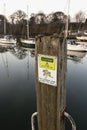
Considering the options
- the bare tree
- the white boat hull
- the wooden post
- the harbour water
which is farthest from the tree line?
the wooden post

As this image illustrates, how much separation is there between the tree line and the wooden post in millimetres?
41975

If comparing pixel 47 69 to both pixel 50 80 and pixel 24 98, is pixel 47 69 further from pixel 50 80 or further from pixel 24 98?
pixel 24 98

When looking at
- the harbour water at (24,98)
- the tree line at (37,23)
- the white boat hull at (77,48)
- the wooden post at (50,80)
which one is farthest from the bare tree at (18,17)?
the wooden post at (50,80)

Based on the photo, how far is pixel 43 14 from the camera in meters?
57.8

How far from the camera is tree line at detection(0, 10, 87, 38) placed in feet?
155

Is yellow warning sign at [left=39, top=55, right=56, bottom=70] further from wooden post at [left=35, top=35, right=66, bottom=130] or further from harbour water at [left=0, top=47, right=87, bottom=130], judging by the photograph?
harbour water at [left=0, top=47, right=87, bottom=130]

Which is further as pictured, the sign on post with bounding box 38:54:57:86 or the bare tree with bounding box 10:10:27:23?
the bare tree with bounding box 10:10:27:23

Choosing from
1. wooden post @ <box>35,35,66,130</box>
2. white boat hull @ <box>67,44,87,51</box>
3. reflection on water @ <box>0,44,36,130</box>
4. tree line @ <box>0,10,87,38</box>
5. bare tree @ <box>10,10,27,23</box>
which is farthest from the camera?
bare tree @ <box>10,10,27,23</box>

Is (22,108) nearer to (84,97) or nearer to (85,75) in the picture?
(84,97)

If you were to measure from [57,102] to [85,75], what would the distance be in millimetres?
10483

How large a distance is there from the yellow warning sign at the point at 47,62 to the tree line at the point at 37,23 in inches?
1655

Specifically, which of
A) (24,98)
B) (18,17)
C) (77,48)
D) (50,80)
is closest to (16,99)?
(24,98)

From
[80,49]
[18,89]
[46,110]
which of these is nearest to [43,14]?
[80,49]

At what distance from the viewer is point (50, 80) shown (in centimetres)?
154
